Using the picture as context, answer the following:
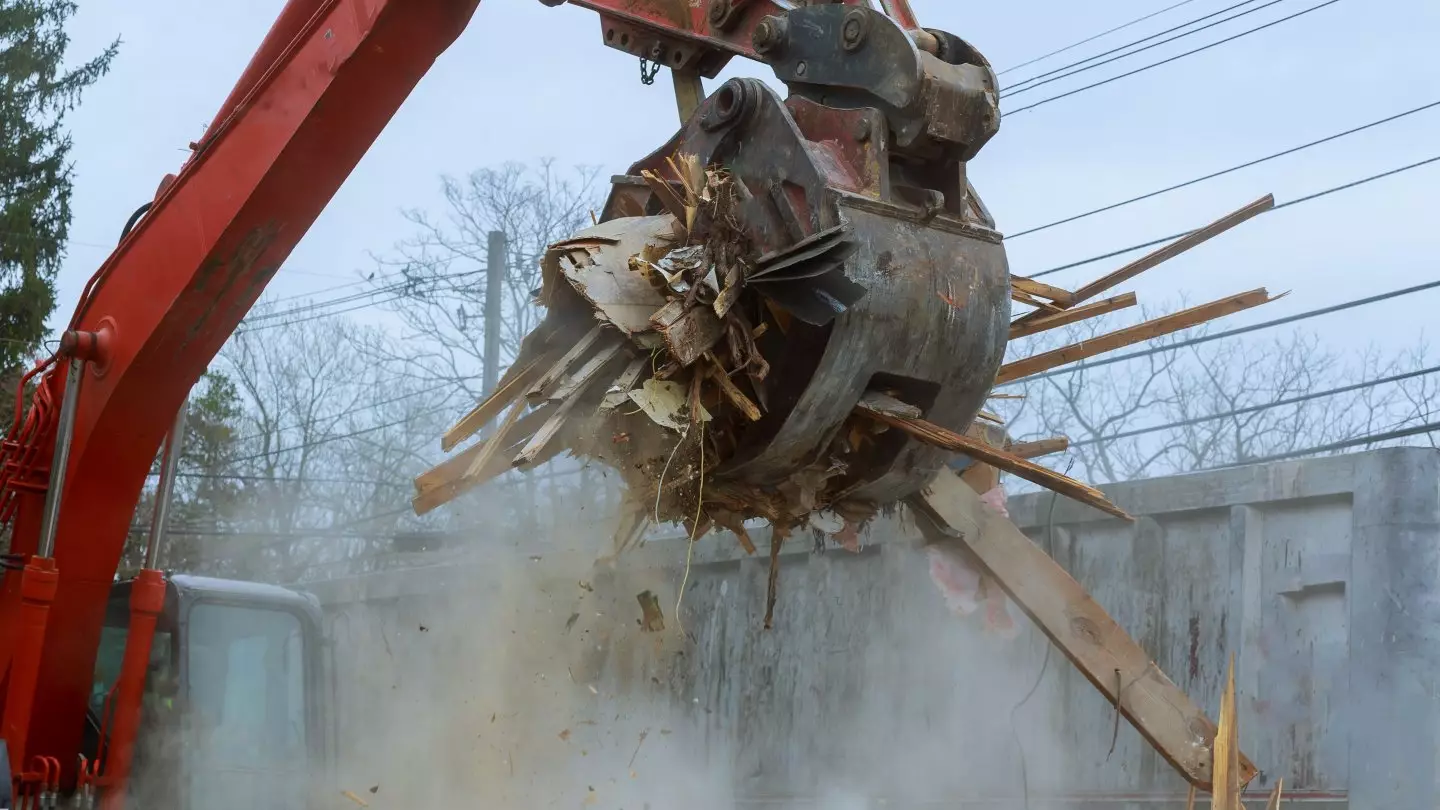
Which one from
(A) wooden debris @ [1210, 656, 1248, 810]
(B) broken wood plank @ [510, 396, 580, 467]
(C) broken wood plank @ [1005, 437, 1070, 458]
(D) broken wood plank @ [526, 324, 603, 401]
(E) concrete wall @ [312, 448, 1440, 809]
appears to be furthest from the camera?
(E) concrete wall @ [312, 448, 1440, 809]

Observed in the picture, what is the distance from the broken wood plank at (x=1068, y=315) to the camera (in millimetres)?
4562

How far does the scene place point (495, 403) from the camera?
372cm

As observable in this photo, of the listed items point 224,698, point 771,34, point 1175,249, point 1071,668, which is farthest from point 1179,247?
point 224,698

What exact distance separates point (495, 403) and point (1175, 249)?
2.18 meters

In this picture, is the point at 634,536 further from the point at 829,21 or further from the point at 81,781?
the point at 81,781

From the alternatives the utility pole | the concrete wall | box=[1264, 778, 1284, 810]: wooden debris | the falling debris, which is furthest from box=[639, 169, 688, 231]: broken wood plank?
the utility pole

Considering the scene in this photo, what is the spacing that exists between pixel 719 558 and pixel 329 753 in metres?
3.47

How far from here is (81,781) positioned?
484cm

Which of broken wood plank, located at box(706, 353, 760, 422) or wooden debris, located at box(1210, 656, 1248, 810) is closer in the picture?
broken wood plank, located at box(706, 353, 760, 422)

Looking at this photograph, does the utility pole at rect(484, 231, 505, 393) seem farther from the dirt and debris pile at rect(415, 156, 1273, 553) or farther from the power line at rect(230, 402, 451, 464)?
the dirt and debris pile at rect(415, 156, 1273, 553)

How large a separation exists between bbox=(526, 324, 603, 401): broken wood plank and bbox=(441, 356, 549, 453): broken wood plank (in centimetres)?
5

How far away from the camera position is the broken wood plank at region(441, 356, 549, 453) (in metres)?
3.66

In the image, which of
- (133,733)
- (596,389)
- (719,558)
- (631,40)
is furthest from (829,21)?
(719,558)

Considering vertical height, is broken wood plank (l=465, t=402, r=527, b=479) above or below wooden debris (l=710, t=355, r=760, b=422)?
below
